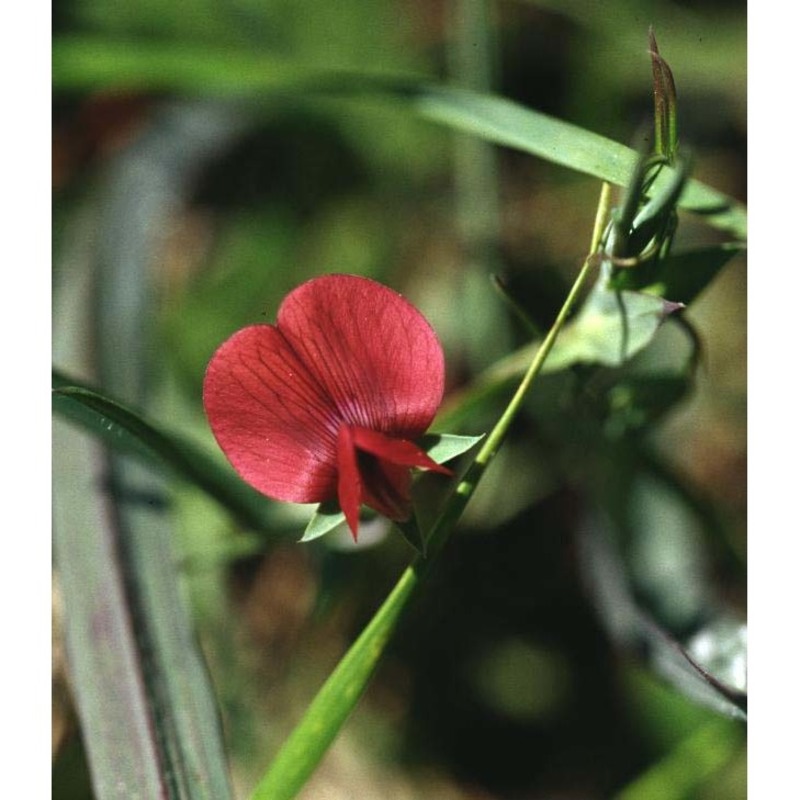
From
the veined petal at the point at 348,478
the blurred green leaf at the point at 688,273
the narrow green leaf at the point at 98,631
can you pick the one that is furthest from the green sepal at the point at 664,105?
the narrow green leaf at the point at 98,631

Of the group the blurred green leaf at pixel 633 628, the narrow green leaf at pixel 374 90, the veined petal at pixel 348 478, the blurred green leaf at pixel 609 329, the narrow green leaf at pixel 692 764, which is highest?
the narrow green leaf at pixel 374 90

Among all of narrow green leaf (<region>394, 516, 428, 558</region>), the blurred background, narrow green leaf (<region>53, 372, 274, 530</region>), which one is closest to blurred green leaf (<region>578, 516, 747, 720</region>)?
the blurred background

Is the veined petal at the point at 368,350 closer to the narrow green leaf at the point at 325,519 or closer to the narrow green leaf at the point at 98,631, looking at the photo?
the narrow green leaf at the point at 325,519

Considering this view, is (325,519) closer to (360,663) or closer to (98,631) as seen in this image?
(360,663)

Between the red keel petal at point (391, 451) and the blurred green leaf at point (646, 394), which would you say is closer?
the red keel petal at point (391, 451)

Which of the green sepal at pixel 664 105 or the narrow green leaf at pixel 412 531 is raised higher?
the green sepal at pixel 664 105

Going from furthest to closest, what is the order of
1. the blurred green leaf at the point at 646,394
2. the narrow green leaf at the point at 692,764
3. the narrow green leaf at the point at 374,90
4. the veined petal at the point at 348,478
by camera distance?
the narrow green leaf at the point at 692,764 → the blurred green leaf at the point at 646,394 → the narrow green leaf at the point at 374,90 → the veined petal at the point at 348,478
